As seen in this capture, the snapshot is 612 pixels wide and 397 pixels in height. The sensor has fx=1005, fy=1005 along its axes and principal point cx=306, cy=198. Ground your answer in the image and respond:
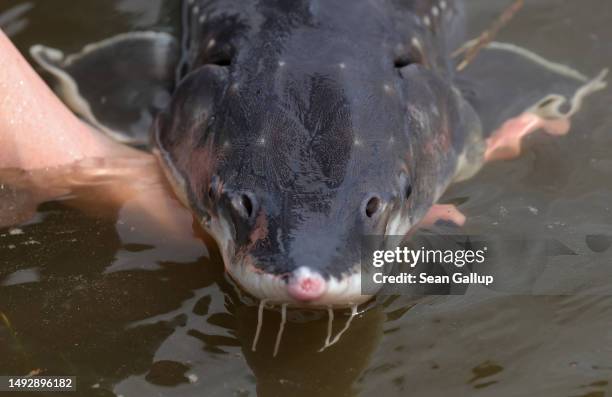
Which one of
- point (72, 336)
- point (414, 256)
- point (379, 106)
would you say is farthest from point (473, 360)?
point (72, 336)

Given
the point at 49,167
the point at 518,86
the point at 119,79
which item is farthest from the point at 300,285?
the point at 518,86

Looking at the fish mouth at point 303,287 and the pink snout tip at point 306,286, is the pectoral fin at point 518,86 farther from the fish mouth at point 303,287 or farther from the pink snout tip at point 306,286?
the pink snout tip at point 306,286

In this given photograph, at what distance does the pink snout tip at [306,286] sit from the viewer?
279 centimetres

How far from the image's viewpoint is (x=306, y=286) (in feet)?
9.16

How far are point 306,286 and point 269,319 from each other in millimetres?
523

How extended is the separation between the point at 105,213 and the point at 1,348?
0.73m

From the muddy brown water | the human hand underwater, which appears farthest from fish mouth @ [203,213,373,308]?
the human hand underwater

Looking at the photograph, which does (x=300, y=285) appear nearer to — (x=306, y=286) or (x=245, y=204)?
(x=306, y=286)

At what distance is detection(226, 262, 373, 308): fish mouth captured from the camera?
2.80 meters

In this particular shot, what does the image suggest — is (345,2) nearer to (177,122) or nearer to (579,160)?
(177,122)

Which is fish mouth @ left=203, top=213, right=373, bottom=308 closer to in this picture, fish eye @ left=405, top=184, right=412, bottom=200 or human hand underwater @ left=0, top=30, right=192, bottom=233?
fish eye @ left=405, top=184, right=412, bottom=200

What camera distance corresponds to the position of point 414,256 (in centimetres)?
353

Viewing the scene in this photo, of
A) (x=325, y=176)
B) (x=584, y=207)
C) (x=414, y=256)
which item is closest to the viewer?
(x=325, y=176)

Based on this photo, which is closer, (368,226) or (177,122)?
(368,226)
